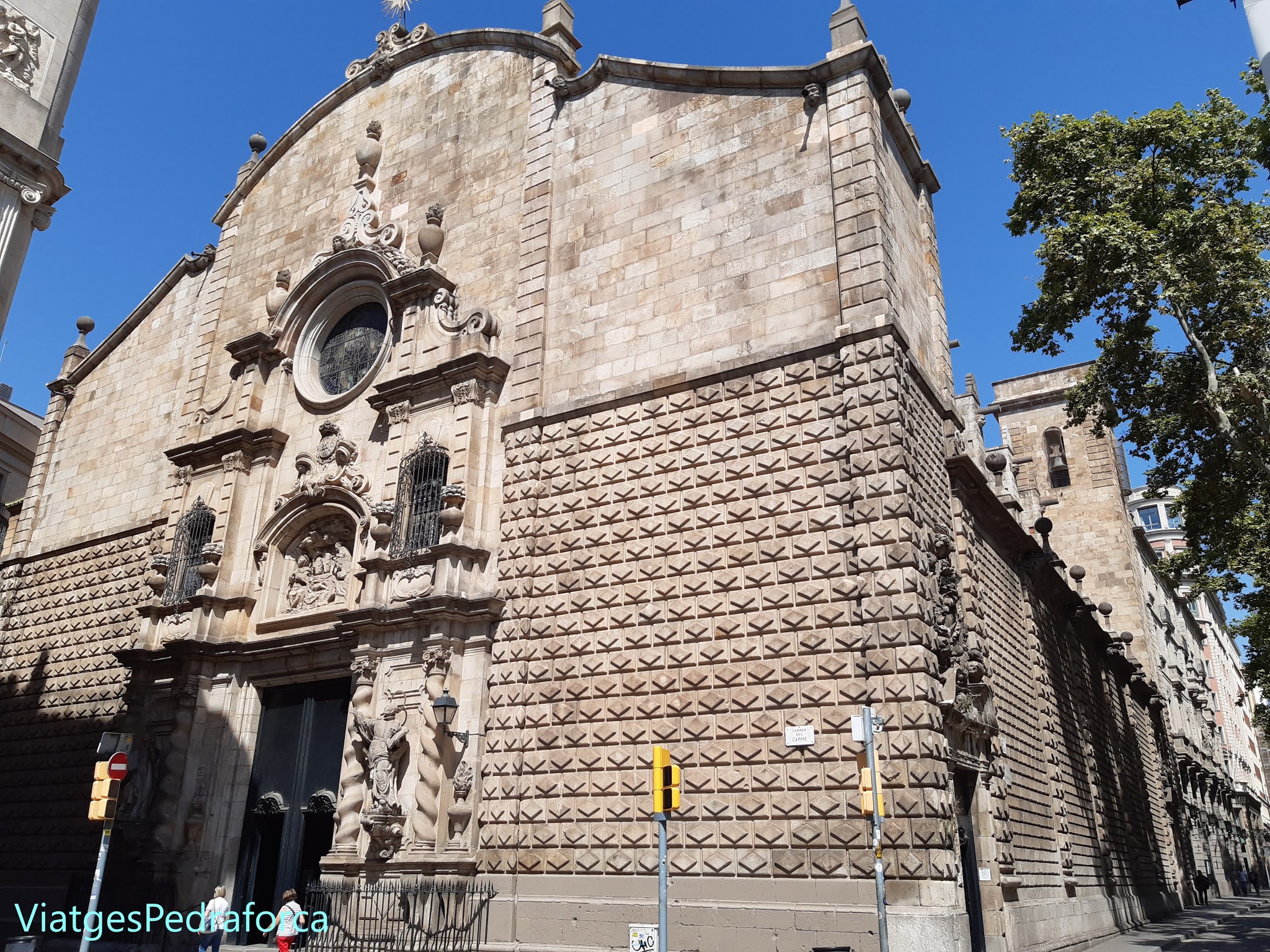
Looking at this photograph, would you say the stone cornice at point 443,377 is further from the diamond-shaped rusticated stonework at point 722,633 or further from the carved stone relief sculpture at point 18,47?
the carved stone relief sculpture at point 18,47

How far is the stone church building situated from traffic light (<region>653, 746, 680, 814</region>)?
1.89m

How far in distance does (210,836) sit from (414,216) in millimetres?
12418

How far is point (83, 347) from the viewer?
2695cm

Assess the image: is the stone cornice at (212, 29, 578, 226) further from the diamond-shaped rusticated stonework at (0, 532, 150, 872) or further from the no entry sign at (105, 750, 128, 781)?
the no entry sign at (105, 750, 128, 781)

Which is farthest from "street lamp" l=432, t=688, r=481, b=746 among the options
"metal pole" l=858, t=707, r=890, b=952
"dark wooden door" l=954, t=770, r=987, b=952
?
"dark wooden door" l=954, t=770, r=987, b=952

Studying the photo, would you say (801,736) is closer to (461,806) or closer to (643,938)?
(643,938)

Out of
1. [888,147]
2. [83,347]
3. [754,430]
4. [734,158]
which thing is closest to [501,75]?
[734,158]

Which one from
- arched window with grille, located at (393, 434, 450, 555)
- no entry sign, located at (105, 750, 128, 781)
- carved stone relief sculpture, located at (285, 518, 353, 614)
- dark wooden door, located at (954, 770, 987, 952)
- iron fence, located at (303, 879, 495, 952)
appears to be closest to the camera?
no entry sign, located at (105, 750, 128, 781)

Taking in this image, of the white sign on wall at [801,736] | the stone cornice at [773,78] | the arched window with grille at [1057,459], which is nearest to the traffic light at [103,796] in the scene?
the white sign on wall at [801,736]

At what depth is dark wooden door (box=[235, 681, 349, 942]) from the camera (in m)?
16.6

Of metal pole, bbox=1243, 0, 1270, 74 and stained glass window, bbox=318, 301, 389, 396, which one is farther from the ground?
stained glass window, bbox=318, 301, 389, 396

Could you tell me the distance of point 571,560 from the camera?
1522cm

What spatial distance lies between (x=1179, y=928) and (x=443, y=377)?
20.6 m

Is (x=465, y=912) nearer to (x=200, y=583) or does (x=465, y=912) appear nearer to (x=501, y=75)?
(x=200, y=583)
